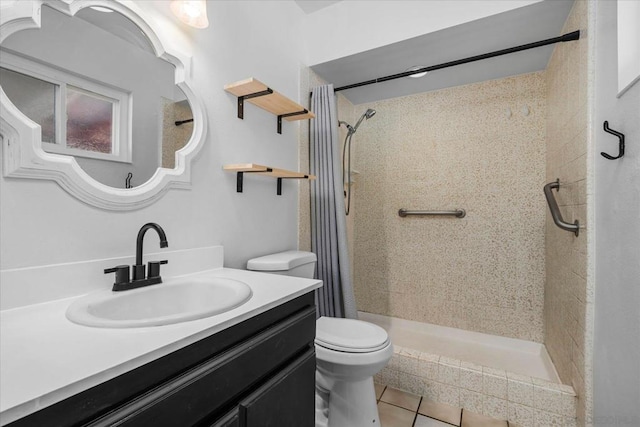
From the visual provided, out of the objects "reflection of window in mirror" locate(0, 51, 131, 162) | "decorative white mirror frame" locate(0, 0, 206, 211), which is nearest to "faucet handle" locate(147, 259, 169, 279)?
"decorative white mirror frame" locate(0, 0, 206, 211)

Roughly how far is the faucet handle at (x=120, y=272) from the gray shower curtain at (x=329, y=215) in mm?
1236

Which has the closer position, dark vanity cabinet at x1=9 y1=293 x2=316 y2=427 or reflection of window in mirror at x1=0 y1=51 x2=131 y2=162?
dark vanity cabinet at x1=9 y1=293 x2=316 y2=427

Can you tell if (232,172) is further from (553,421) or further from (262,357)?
(553,421)

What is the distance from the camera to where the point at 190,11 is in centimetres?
122

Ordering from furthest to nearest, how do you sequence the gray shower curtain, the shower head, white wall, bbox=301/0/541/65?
the shower head → the gray shower curtain → white wall, bbox=301/0/541/65

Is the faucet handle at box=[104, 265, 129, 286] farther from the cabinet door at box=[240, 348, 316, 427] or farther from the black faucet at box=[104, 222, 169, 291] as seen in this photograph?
the cabinet door at box=[240, 348, 316, 427]

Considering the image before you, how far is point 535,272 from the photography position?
2.23 metres

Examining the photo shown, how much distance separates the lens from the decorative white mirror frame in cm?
83

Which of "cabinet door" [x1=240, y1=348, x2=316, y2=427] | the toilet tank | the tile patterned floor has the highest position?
the toilet tank

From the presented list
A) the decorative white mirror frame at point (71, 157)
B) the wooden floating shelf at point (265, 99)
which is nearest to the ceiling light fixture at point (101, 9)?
the decorative white mirror frame at point (71, 157)

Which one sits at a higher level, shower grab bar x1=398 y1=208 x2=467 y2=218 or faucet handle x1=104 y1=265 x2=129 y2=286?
shower grab bar x1=398 y1=208 x2=467 y2=218

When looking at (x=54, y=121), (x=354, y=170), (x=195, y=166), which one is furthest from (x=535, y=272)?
(x=54, y=121)

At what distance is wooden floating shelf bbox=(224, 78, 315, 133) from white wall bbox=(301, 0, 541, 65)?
1.86 feet

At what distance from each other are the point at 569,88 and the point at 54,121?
7.51 ft
